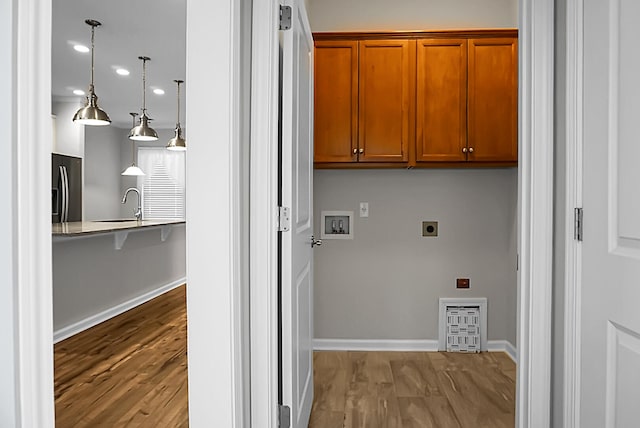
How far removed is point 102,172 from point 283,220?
24.7 ft

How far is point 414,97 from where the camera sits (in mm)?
3387

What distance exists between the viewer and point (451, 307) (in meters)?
3.73

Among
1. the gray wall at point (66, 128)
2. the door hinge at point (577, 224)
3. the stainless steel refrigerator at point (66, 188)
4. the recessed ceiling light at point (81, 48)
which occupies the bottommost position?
the door hinge at point (577, 224)

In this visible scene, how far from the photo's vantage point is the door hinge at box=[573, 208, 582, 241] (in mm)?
1492

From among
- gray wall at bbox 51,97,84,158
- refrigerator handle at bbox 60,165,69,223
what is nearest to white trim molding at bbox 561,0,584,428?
refrigerator handle at bbox 60,165,69,223

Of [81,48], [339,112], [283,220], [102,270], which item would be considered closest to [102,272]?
[102,270]

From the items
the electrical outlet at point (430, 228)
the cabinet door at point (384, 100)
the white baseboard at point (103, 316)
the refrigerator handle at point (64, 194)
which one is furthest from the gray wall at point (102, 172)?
the electrical outlet at point (430, 228)

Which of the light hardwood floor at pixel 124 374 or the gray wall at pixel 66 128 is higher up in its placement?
the gray wall at pixel 66 128

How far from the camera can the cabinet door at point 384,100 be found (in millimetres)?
3381

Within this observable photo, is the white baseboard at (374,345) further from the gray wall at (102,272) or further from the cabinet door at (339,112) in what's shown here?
the gray wall at (102,272)

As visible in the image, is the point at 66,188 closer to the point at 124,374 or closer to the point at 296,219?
the point at 124,374

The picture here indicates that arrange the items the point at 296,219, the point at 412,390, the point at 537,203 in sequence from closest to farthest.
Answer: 1. the point at 537,203
2. the point at 296,219
3. the point at 412,390

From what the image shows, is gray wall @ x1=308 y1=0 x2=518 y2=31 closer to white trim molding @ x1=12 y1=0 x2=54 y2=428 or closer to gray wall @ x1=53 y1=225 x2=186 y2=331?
gray wall @ x1=53 y1=225 x2=186 y2=331

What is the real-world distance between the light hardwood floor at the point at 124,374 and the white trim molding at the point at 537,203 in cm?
177
